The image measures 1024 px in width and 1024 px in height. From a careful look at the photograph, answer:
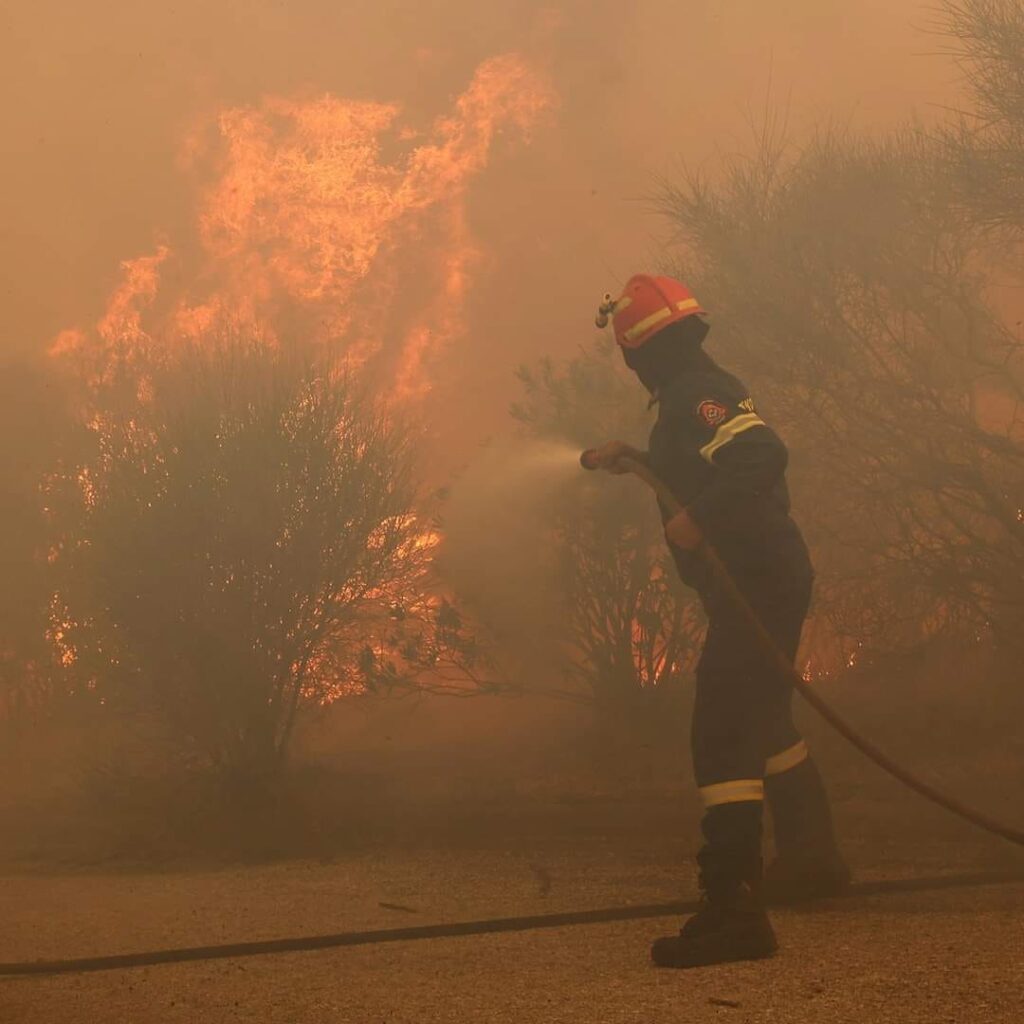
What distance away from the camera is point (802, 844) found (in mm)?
4930

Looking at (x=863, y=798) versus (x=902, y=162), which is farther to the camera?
(x=902, y=162)

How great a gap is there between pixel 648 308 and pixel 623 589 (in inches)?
379

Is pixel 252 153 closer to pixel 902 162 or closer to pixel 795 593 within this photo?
pixel 902 162

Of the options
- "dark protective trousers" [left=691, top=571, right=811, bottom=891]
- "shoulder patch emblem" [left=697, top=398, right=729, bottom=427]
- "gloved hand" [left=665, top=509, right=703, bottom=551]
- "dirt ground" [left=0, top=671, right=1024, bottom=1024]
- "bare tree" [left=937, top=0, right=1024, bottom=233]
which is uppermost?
"bare tree" [left=937, top=0, right=1024, bottom=233]

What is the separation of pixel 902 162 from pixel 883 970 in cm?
1218

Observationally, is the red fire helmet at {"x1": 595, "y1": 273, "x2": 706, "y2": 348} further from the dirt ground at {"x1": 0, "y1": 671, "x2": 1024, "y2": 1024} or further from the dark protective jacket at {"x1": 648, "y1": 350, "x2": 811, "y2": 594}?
the dirt ground at {"x1": 0, "y1": 671, "x2": 1024, "y2": 1024}

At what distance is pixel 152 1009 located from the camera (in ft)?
12.9

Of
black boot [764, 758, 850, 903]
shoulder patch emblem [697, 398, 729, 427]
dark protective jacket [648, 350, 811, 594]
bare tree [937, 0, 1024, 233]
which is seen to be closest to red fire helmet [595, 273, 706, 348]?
dark protective jacket [648, 350, 811, 594]

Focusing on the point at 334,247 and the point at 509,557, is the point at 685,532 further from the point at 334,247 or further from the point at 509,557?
the point at 334,247

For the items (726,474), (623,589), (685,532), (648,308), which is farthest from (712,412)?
(623,589)

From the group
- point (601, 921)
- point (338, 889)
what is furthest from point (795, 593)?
point (338, 889)

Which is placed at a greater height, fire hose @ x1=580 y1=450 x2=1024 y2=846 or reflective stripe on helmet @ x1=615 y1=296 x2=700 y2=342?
reflective stripe on helmet @ x1=615 y1=296 x2=700 y2=342

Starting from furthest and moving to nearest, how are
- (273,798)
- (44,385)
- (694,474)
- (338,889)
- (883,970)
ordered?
(44,385), (273,798), (338,889), (694,474), (883,970)

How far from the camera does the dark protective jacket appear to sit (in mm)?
4527
